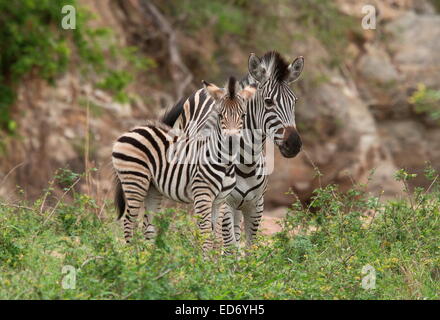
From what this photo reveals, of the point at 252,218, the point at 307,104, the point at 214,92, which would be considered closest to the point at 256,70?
the point at 214,92

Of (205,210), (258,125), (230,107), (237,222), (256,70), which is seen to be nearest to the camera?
(230,107)

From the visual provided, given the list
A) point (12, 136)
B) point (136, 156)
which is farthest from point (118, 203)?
point (12, 136)

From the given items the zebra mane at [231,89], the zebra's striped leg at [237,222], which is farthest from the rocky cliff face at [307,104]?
the zebra mane at [231,89]

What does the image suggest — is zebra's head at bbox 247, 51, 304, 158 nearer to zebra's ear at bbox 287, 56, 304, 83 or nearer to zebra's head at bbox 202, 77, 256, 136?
zebra's ear at bbox 287, 56, 304, 83

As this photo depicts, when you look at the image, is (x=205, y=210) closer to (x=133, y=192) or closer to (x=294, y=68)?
(x=133, y=192)

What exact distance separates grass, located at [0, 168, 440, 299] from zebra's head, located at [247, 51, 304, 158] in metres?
0.98

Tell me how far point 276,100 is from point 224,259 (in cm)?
196

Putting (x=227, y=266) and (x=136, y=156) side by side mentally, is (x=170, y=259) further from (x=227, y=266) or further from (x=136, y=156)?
(x=136, y=156)

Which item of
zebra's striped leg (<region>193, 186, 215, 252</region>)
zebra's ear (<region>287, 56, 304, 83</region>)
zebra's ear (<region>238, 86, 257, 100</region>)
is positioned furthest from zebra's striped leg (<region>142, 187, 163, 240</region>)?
zebra's ear (<region>287, 56, 304, 83</region>)

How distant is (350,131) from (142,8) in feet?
19.5

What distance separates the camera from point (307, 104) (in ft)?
62.6

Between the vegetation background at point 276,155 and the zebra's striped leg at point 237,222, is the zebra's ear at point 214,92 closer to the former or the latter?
the vegetation background at point 276,155

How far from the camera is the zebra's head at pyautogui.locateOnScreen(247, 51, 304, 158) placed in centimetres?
808
